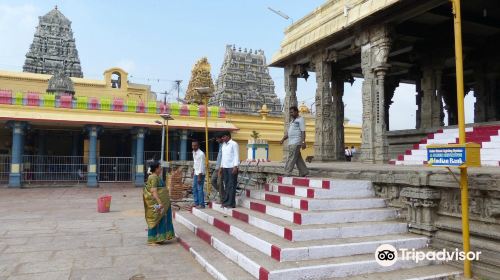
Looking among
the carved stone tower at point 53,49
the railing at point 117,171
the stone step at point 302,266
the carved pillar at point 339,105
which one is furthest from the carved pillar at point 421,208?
the carved stone tower at point 53,49

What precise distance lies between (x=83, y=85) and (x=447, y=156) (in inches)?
1101

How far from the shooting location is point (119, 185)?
19.1m

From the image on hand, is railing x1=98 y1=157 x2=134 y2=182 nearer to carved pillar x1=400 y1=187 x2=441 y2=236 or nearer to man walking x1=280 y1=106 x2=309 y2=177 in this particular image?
man walking x1=280 y1=106 x2=309 y2=177

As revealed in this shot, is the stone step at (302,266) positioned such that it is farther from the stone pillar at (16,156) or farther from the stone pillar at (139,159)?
the stone pillar at (16,156)

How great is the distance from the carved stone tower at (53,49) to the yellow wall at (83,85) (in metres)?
6.50

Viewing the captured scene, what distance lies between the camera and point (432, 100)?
11.0m

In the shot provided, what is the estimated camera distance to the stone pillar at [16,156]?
1725cm

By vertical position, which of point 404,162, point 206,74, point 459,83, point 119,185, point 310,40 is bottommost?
point 119,185

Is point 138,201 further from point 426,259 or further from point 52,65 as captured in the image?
point 52,65

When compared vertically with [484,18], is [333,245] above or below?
below

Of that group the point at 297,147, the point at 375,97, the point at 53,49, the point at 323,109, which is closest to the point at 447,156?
the point at 297,147

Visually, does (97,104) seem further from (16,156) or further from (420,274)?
(420,274)

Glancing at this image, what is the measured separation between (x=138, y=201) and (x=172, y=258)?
8122mm

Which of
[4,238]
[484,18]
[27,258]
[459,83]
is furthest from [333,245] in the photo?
[484,18]
